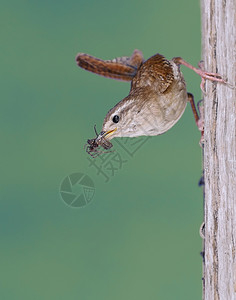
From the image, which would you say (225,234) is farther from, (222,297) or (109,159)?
(109,159)

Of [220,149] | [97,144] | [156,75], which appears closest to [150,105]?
[156,75]

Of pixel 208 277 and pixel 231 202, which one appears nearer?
pixel 231 202

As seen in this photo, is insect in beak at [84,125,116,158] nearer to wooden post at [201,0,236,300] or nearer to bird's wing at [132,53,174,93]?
bird's wing at [132,53,174,93]

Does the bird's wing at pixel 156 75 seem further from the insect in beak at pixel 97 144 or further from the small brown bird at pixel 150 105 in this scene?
the insect in beak at pixel 97 144

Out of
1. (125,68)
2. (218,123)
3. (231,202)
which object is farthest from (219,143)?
(125,68)

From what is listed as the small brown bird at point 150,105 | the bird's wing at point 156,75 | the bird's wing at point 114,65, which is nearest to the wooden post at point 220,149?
the small brown bird at point 150,105

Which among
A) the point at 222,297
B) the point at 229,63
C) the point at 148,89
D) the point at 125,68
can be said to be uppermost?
the point at 125,68

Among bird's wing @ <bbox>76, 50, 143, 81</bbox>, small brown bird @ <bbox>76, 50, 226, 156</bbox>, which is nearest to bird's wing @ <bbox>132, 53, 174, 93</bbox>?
small brown bird @ <bbox>76, 50, 226, 156</bbox>
